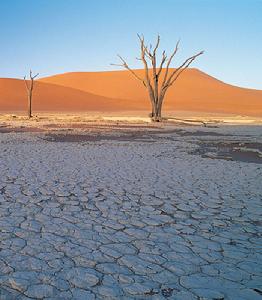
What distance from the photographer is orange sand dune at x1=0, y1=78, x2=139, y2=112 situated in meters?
53.1

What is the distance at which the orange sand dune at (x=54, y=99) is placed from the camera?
53.1 metres

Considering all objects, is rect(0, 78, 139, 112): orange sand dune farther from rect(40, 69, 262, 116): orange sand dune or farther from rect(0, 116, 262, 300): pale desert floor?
rect(0, 116, 262, 300): pale desert floor

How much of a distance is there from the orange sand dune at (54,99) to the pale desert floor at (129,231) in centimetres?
4488

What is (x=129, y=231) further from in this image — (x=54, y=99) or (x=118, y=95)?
(x=118, y=95)

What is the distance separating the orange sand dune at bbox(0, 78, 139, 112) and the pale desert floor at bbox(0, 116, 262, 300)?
44879 millimetres

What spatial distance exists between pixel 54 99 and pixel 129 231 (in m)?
58.5

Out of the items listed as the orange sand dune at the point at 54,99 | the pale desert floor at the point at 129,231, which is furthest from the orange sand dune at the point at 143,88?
the pale desert floor at the point at 129,231

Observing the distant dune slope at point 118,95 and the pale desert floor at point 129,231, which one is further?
the distant dune slope at point 118,95

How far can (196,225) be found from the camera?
4020mm

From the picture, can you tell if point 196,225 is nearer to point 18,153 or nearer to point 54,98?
point 18,153

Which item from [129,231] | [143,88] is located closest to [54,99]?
[143,88]

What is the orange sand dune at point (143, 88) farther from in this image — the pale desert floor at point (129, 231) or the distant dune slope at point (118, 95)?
the pale desert floor at point (129, 231)

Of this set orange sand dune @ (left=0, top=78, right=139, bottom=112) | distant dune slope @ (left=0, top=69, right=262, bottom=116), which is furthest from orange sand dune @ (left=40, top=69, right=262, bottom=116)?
orange sand dune @ (left=0, top=78, right=139, bottom=112)

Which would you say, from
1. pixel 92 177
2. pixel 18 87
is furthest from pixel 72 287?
pixel 18 87
